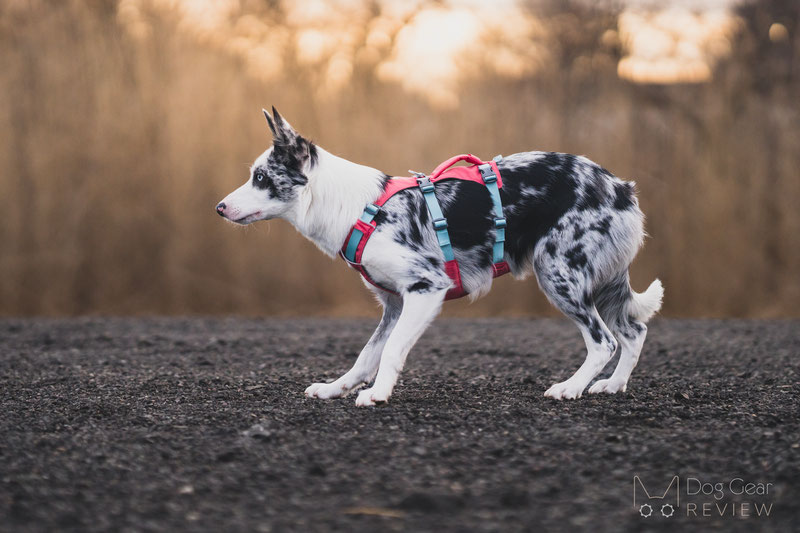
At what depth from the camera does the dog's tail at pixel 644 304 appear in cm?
475

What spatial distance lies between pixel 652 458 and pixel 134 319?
749 cm

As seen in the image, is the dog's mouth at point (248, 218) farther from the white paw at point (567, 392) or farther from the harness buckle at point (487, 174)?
the white paw at point (567, 392)

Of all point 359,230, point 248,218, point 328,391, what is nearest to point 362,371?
point 328,391

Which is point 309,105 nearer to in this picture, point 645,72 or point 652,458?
point 645,72

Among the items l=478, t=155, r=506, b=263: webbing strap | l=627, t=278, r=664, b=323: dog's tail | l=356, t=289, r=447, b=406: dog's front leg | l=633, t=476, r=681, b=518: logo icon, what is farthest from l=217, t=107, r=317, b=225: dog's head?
l=633, t=476, r=681, b=518: logo icon

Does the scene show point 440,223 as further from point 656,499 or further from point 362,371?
point 656,499

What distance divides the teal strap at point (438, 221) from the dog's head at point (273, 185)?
0.71 metres

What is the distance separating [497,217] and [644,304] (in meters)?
1.09

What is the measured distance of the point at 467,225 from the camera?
4.49 meters

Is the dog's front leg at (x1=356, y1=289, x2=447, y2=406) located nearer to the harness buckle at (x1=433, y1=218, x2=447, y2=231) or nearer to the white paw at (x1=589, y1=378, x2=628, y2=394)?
the harness buckle at (x1=433, y1=218, x2=447, y2=231)

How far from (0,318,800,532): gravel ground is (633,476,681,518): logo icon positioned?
28 mm

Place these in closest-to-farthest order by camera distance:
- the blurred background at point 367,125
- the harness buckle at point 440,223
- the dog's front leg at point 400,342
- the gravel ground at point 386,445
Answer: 1. the gravel ground at point 386,445
2. the dog's front leg at point 400,342
3. the harness buckle at point 440,223
4. the blurred background at point 367,125

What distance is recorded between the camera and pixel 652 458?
325 cm

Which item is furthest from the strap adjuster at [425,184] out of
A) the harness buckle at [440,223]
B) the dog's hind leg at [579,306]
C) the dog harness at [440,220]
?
the dog's hind leg at [579,306]
